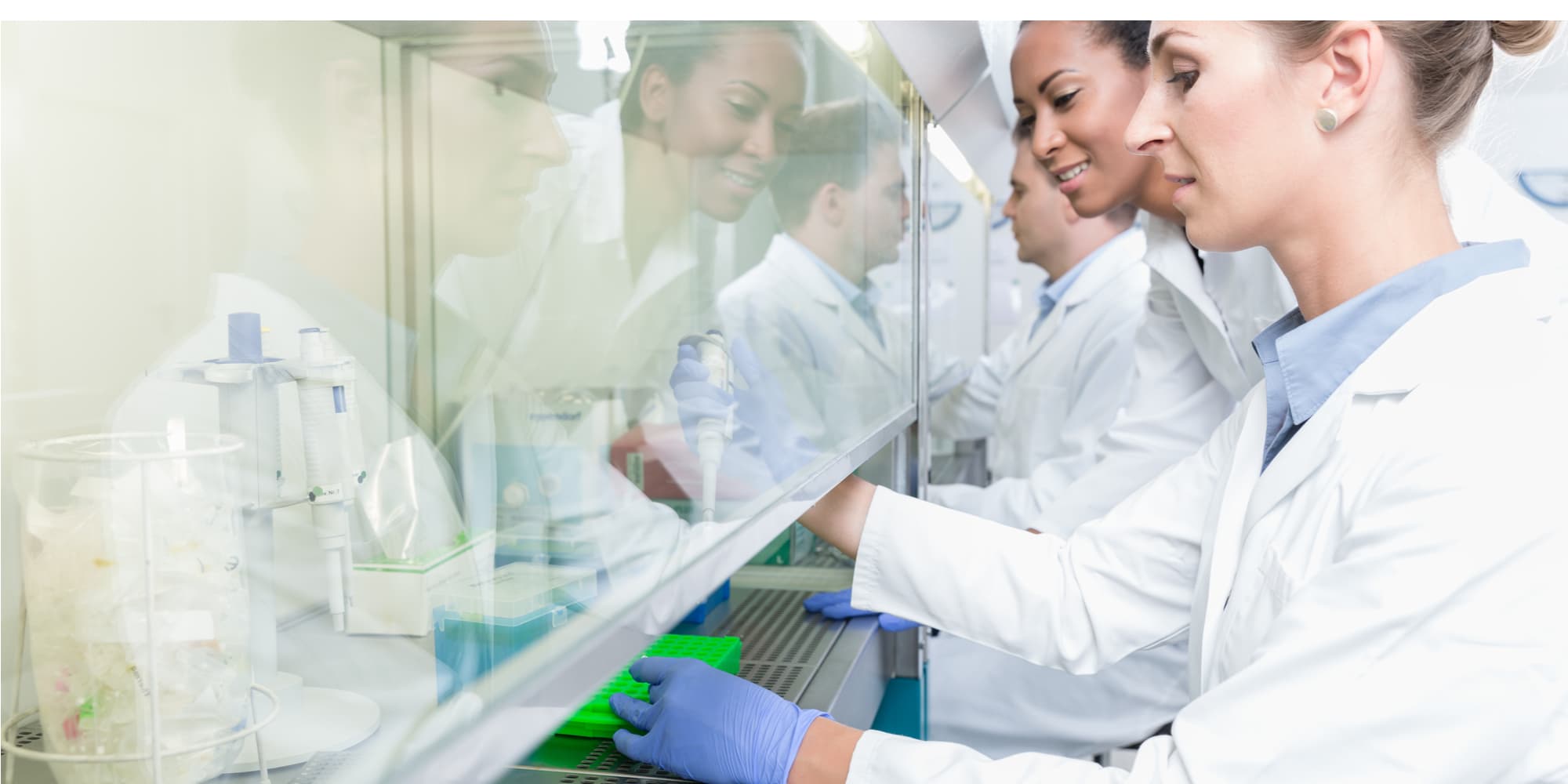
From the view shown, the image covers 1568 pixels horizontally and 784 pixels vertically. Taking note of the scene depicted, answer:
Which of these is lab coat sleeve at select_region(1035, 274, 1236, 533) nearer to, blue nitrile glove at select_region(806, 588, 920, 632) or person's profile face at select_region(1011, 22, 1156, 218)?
person's profile face at select_region(1011, 22, 1156, 218)

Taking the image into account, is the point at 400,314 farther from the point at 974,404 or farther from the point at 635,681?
the point at 974,404

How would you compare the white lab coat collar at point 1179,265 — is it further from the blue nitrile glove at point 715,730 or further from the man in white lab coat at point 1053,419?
the blue nitrile glove at point 715,730

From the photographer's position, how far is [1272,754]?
2.60ft

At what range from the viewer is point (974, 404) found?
334cm

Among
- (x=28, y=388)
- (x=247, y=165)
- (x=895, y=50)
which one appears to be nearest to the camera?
(x=28, y=388)

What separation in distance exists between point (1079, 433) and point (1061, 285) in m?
0.65

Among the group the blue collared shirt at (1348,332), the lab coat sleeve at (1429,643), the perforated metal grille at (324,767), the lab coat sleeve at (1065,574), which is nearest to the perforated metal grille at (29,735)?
the perforated metal grille at (324,767)

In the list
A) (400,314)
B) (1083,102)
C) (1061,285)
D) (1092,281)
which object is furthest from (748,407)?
(1061,285)

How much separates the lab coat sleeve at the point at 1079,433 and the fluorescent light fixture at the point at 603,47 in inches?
56.3

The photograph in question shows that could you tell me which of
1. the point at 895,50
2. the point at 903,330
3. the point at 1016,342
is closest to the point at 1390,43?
the point at 895,50

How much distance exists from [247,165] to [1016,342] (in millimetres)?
2869

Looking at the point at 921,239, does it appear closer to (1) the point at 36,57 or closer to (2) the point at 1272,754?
(2) the point at 1272,754

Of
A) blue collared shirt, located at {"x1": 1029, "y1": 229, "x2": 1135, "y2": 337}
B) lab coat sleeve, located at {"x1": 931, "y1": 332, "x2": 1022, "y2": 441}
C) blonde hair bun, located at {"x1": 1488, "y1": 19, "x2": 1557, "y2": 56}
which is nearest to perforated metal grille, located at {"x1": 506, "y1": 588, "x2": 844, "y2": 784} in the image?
blonde hair bun, located at {"x1": 1488, "y1": 19, "x2": 1557, "y2": 56}

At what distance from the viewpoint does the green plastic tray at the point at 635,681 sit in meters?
1.04
